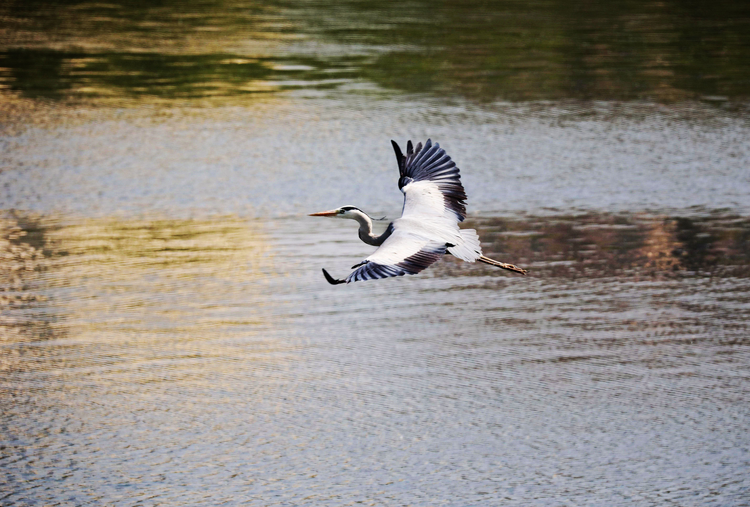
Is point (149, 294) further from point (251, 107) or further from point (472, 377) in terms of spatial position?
point (251, 107)

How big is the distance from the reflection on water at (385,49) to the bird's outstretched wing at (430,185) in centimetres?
1094

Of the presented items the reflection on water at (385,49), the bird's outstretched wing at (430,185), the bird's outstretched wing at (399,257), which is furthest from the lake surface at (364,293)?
the bird's outstretched wing at (399,257)

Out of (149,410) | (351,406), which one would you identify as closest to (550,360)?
(351,406)

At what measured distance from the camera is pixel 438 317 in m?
10.9

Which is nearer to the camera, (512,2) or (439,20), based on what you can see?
(439,20)

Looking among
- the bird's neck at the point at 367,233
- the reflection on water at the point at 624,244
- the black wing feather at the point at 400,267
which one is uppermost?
the reflection on water at the point at 624,244

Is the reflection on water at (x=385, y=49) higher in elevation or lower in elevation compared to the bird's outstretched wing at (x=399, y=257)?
higher

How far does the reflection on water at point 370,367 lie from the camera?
8633mm

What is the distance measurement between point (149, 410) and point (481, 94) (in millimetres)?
10134

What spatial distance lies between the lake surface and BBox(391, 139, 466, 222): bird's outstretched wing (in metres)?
2.14

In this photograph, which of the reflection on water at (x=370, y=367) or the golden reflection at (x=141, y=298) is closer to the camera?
the reflection on water at (x=370, y=367)

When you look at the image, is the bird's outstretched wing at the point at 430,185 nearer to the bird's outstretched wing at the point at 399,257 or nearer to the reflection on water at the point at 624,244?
the bird's outstretched wing at the point at 399,257

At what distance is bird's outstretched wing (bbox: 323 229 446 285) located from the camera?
581 cm

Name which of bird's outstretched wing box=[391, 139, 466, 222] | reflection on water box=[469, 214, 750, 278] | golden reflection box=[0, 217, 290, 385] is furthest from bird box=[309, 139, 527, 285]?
reflection on water box=[469, 214, 750, 278]
